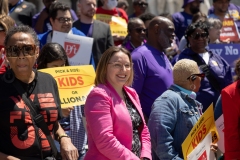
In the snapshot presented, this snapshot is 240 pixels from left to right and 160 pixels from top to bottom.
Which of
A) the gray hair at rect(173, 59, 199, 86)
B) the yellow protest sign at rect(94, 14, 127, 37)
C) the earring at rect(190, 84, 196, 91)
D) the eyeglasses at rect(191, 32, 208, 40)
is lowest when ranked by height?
the yellow protest sign at rect(94, 14, 127, 37)

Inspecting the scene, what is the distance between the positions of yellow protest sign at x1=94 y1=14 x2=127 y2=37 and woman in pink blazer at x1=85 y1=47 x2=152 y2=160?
5.29 meters

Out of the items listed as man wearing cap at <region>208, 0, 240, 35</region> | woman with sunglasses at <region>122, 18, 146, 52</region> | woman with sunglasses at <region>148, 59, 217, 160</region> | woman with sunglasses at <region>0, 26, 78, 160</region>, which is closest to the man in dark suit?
woman with sunglasses at <region>122, 18, 146, 52</region>

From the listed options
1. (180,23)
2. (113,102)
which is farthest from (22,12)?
(113,102)

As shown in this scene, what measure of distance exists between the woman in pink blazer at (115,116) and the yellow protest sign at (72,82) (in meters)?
1.29

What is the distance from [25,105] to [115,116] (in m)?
0.76

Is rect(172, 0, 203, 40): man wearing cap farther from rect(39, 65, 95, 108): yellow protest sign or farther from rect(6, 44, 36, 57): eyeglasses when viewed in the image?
rect(6, 44, 36, 57): eyeglasses

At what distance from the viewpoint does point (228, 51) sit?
10.0 meters

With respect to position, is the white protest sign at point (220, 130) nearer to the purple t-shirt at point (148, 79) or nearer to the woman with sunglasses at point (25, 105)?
the purple t-shirt at point (148, 79)

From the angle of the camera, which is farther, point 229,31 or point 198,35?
point 229,31

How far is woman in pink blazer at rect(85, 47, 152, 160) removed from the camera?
5.00 m

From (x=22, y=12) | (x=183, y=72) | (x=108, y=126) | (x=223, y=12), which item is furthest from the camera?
(x=223, y=12)

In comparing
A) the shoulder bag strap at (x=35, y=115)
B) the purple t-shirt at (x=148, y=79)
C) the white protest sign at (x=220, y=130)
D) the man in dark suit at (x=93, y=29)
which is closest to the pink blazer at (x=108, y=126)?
the shoulder bag strap at (x=35, y=115)

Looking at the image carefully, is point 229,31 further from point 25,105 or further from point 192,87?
point 25,105

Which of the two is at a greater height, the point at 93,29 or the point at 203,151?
the point at 93,29
